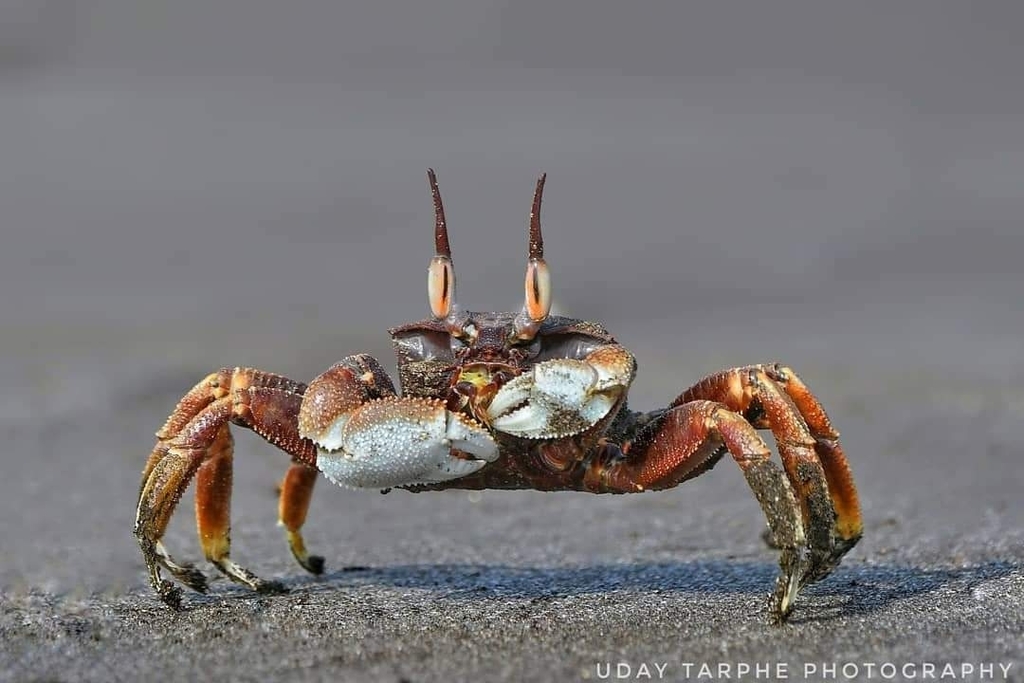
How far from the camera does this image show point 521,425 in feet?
14.5

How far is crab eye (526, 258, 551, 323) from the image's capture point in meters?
4.68

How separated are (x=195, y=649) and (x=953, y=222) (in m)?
14.5

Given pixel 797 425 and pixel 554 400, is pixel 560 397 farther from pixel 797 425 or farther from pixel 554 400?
pixel 797 425

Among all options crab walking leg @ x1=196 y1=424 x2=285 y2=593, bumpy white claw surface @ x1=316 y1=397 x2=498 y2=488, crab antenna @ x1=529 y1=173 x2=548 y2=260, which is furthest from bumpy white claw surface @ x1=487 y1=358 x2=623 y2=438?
crab walking leg @ x1=196 y1=424 x2=285 y2=593

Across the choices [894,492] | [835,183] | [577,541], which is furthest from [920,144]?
[577,541]

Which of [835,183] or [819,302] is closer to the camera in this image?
[819,302]

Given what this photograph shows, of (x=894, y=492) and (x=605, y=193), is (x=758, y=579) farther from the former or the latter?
(x=605, y=193)

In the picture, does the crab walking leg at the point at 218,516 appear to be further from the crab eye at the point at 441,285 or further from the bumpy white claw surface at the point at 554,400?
the bumpy white claw surface at the point at 554,400

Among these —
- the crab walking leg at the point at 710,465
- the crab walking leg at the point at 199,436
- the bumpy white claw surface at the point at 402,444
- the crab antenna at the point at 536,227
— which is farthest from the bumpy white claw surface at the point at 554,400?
the crab walking leg at the point at 199,436

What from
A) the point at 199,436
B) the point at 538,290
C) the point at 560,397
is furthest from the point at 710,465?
the point at 199,436

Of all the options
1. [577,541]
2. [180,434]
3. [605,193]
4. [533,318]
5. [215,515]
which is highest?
[605,193]

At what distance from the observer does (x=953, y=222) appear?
659 inches

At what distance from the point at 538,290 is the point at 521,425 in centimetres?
55

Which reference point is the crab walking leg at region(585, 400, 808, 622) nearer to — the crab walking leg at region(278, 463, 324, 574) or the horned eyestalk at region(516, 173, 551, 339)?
Result: the horned eyestalk at region(516, 173, 551, 339)
